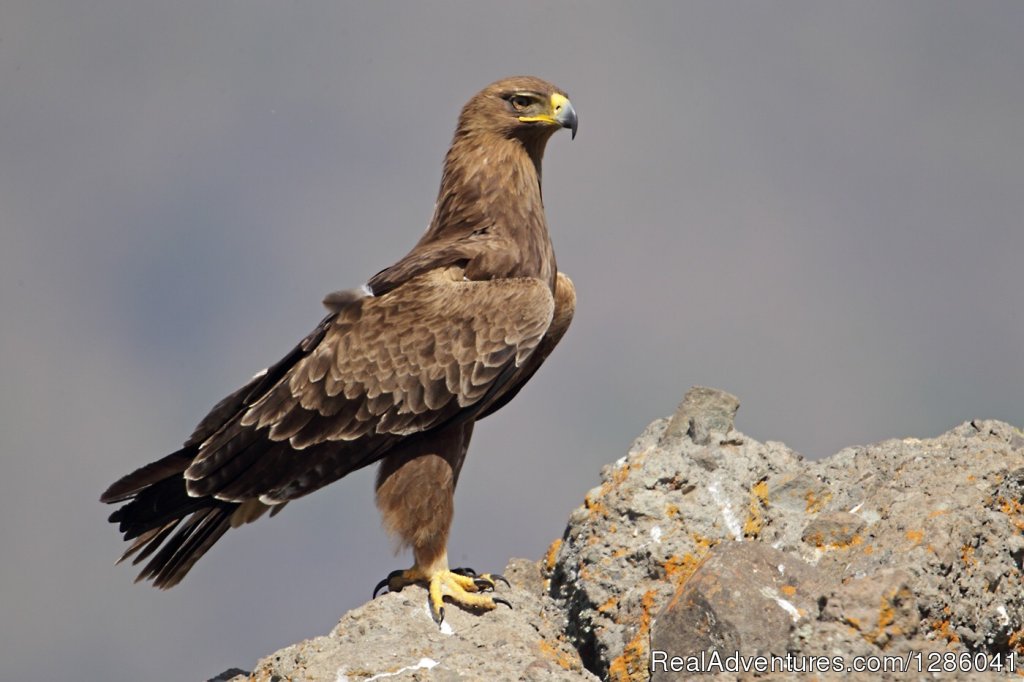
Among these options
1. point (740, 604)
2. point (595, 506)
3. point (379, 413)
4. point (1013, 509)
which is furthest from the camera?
point (379, 413)

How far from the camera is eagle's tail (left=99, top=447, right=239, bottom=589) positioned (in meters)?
7.07

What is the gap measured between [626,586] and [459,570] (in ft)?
3.35

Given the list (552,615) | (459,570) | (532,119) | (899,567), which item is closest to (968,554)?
(899,567)

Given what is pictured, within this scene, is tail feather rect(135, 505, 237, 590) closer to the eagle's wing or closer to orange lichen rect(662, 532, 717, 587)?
the eagle's wing

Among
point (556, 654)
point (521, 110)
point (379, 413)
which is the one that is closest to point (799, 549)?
point (556, 654)

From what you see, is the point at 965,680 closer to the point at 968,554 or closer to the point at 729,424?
the point at 968,554

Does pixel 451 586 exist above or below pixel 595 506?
below

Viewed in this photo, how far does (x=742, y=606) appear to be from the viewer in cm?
518

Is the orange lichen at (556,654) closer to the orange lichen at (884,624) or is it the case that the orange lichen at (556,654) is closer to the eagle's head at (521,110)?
the orange lichen at (884,624)

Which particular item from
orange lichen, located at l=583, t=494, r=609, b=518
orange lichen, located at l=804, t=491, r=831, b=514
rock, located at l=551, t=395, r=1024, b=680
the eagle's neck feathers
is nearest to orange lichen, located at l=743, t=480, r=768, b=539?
rock, located at l=551, t=395, r=1024, b=680

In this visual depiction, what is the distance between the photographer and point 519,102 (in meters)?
8.21

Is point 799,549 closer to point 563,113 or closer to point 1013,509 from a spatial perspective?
point 1013,509

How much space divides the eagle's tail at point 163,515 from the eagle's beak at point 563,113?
10.1 feet

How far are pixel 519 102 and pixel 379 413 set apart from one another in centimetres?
234
